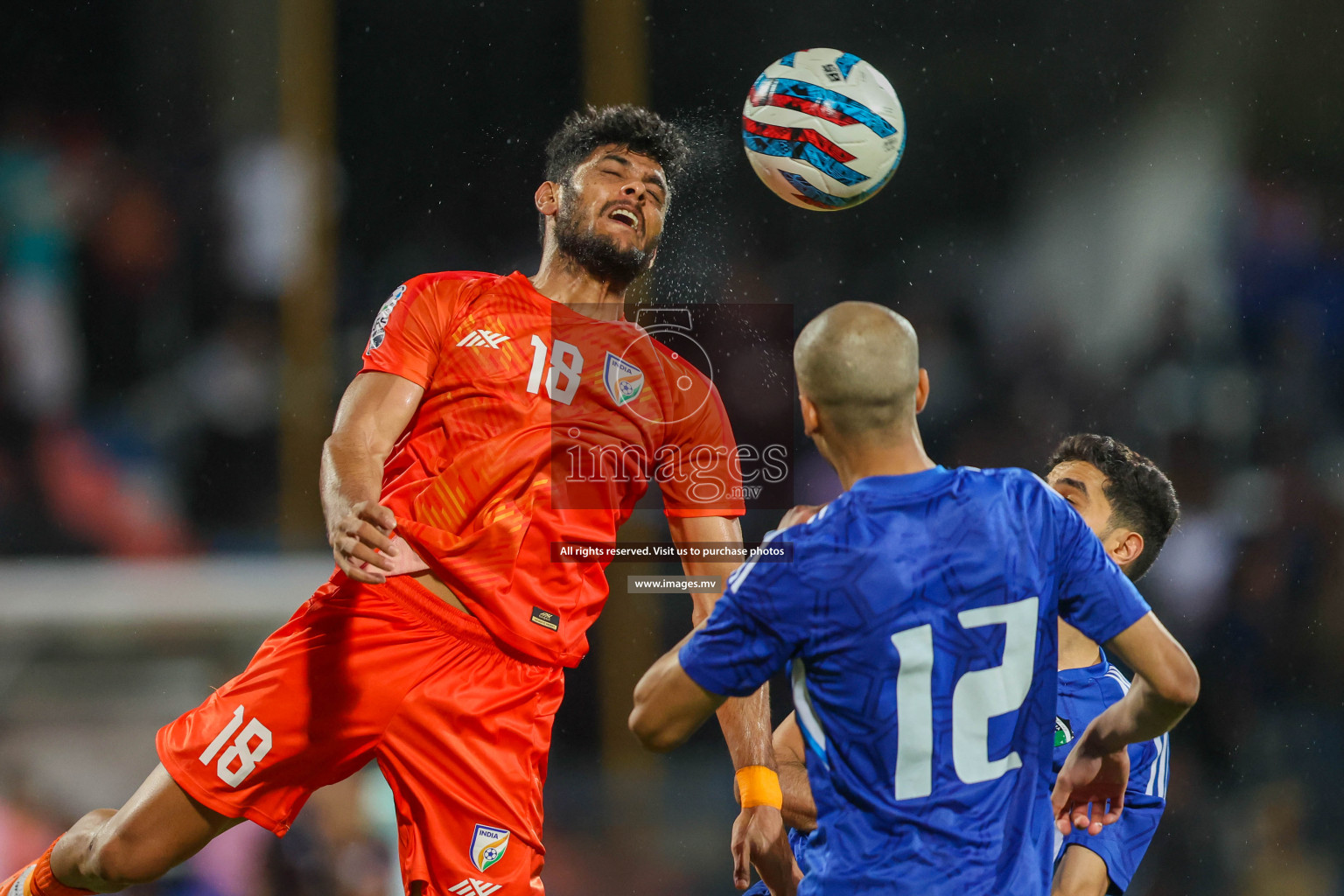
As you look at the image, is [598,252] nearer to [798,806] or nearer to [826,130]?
[826,130]

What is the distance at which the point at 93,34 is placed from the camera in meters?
6.81

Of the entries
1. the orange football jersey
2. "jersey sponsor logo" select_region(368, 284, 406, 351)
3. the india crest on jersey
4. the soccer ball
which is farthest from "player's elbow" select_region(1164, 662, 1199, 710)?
"jersey sponsor logo" select_region(368, 284, 406, 351)

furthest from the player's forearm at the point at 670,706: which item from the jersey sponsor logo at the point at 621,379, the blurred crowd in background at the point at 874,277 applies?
the blurred crowd in background at the point at 874,277

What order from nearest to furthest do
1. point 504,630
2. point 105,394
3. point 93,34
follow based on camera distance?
point 504,630 < point 105,394 < point 93,34

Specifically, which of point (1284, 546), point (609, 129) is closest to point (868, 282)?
point (1284, 546)

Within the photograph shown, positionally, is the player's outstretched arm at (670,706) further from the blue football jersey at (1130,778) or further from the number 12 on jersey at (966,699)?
the blue football jersey at (1130,778)

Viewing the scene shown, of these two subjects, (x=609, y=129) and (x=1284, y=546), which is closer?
(x=609, y=129)

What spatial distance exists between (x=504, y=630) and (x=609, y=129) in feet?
4.51

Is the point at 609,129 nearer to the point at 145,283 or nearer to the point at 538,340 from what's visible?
Answer: the point at 538,340

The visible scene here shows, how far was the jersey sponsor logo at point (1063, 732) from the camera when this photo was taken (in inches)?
113

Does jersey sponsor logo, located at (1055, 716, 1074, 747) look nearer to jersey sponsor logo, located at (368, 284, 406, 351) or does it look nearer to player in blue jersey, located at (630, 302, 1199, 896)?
player in blue jersey, located at (630, 302, 1199, 896)

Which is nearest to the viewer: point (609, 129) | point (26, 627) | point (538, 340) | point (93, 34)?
point (538, 340)

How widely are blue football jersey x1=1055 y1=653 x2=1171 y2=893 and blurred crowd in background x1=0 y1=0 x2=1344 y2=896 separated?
9.11 ft

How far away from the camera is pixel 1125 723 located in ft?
7.07
